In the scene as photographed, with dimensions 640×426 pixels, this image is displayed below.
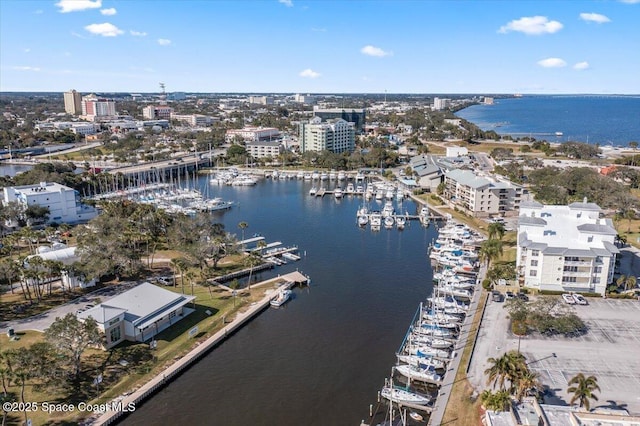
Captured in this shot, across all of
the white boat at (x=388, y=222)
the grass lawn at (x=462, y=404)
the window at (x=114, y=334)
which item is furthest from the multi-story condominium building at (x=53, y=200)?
the grass lawn at (x=462, y=404)

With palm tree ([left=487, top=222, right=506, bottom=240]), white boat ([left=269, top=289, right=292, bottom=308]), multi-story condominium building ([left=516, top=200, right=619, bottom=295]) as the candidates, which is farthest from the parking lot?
white boat ([left=269, top=289, right=292, bottom=308])

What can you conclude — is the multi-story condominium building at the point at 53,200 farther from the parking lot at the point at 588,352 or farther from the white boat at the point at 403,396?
the parking lot at the point at 588,352

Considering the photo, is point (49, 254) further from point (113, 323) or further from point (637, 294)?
point (637, 294)

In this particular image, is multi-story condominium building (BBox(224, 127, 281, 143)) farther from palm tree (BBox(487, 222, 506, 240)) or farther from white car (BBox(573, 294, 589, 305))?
white car (BBox(573, 294, 589, 305))

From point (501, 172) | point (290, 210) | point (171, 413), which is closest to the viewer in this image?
point (171, 413)

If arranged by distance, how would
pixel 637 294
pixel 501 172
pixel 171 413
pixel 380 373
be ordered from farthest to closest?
pixel 501 172 < pixel 637 294 < pixel 380 373 < pixel 171 413

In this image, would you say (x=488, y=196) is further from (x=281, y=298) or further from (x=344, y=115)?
(x=344, y=115)

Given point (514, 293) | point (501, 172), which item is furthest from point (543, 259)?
point (501, 172)
